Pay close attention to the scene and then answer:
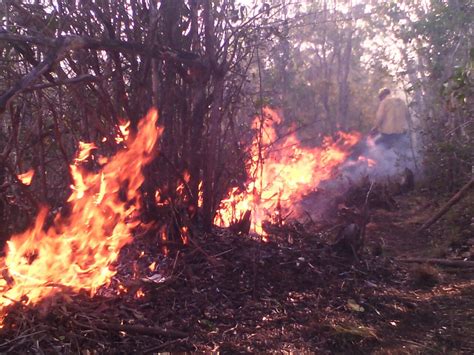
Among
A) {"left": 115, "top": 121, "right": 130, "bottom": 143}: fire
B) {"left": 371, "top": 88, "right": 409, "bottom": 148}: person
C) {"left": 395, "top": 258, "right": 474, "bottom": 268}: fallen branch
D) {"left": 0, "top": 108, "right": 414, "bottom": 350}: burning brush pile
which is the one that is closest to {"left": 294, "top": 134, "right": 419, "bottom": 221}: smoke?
{"left": 371, "top": 88, "right": 409, "bottom": 148}: person

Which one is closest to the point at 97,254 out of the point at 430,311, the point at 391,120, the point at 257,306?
the point at 257,306

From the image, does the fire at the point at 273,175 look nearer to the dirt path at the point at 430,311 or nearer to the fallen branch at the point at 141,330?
the dirt path at the point at 430,311

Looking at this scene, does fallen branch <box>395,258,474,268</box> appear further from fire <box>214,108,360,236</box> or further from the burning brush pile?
the burning brush pile

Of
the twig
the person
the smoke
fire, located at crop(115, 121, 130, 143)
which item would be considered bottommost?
the twig

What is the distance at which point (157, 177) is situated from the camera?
5020mm

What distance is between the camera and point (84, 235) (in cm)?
427

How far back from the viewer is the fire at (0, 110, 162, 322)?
353 centimetres

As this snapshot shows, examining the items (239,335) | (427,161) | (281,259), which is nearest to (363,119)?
(427,161)

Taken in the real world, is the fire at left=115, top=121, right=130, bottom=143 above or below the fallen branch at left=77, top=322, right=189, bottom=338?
above

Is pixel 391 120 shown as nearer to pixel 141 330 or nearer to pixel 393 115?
pixel 393 115

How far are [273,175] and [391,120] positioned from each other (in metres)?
11.6

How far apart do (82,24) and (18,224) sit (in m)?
2.03

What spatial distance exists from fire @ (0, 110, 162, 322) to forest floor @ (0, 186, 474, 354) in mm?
156

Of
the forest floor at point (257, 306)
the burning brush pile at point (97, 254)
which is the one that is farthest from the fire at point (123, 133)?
the forest floor at point (257, 306)
